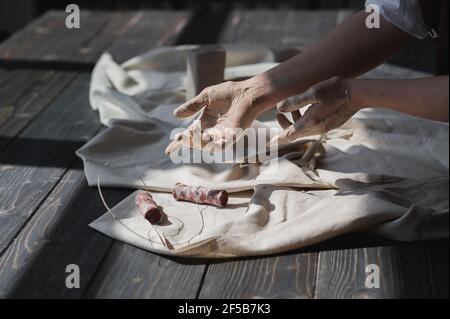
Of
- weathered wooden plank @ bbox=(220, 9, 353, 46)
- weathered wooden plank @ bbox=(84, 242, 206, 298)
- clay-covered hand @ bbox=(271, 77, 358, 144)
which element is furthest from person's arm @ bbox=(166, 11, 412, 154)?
weathered wooden plank @ bbox=(220, 9, 353, 46)

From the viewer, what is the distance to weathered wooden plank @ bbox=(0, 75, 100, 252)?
79.9 inches

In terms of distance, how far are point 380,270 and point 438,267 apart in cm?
12

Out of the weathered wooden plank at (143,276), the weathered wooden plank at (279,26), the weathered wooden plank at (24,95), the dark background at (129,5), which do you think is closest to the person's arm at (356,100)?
the weathered wooden plank at (143,276)

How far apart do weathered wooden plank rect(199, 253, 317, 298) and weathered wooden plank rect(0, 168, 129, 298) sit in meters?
0.28

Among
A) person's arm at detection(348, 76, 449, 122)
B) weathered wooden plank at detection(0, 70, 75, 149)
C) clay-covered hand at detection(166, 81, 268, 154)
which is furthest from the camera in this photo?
weathered wooden plank at detection(0, 70, 75, 149)

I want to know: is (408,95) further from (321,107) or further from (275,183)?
(275,183)

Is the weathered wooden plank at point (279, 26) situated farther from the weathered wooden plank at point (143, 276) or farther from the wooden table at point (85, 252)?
the weathered wooden plank at point (143, 276)

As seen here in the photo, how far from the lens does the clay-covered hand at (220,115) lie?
1969mm

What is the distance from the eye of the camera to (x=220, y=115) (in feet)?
6.80

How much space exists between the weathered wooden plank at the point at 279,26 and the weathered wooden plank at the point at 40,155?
90 cm

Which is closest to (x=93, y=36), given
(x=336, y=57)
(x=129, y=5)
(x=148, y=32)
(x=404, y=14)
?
(x=148, y=32)

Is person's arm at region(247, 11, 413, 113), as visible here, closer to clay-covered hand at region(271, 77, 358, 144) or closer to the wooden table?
clay-covered hand at region(271, 77, 358, 144)

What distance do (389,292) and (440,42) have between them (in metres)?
0.84
